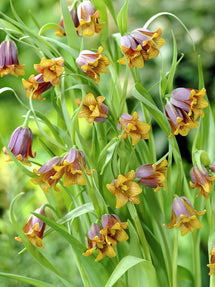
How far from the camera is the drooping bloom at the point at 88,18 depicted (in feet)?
1.71

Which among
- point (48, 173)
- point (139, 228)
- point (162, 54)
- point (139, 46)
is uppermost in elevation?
point (139, 46)

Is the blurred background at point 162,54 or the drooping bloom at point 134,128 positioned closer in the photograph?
the drooping bloom at point 134,128

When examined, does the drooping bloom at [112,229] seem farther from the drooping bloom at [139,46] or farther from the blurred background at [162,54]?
the blurred background at [162,54]

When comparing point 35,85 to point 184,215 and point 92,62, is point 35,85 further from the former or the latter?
point 184,215

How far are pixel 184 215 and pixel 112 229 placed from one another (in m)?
0.09

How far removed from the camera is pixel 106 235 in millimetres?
512

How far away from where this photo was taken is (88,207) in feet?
1.83

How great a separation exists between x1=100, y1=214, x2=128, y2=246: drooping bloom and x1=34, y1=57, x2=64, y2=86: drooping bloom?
0.17 meters

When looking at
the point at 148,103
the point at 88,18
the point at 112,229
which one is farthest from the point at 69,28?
the point at 112,229

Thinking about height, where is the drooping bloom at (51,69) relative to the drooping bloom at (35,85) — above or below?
above

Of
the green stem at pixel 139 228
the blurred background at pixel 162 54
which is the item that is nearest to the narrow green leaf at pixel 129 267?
the green stem at pixel 139 228

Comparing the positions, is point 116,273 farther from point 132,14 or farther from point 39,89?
point 132,14

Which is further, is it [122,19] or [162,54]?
[162,54]

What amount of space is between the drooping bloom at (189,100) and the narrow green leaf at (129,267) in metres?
0.19
